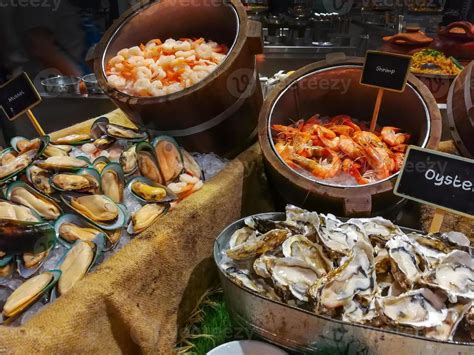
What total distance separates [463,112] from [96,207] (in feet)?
5.36

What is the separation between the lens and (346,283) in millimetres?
1097

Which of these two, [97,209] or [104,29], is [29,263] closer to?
Result: [97,209]

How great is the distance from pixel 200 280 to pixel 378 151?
93cm

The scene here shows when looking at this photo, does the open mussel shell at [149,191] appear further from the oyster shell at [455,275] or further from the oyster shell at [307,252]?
the oyster shell at [455,275]

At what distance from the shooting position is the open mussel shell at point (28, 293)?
104 centimetres

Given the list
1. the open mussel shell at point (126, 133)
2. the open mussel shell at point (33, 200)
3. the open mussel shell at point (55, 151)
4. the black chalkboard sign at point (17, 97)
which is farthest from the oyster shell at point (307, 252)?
the black chalkboard sign at point (17, 97)

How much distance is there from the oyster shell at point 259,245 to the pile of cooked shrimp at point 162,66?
2.77 feet

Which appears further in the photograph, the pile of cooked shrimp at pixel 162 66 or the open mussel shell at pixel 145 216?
the pile of cooked shrimp at pixel 162 66

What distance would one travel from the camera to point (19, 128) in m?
3.62

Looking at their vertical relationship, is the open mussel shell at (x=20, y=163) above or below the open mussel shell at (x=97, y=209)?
above

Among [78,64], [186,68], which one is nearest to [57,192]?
[186,68]

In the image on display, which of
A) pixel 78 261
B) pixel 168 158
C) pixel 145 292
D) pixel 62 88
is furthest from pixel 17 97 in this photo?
pixel 62 88

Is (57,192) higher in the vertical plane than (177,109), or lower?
lower

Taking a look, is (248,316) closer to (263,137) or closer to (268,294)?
(268,294)
